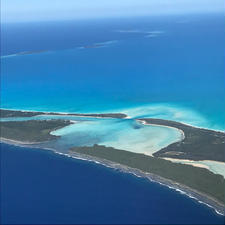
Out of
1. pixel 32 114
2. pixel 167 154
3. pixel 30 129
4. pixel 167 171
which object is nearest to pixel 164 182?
pixel 167 171

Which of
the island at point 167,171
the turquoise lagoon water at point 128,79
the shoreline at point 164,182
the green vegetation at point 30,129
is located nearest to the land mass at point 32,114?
the turquoise lagoon water at point 128,79

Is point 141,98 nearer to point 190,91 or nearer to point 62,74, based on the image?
point 190,91

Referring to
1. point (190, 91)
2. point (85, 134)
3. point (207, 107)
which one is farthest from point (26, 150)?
point (190, 91)

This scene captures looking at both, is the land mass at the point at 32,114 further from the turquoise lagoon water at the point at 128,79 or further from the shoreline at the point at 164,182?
the shoreline at the point at 164,182

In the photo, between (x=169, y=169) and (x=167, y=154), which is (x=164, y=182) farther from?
(x=167, y=154)

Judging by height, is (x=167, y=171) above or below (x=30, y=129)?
below

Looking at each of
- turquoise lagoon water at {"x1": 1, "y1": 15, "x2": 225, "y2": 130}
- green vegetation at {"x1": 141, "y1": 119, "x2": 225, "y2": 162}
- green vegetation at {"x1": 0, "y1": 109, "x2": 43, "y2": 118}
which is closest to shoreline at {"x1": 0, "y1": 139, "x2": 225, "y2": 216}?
green vegetation at {"x1": 141, "y1": 119, "x2": 225, "y2": 162}

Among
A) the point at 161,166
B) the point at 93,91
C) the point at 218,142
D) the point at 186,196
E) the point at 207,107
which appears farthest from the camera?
the point at 93,91

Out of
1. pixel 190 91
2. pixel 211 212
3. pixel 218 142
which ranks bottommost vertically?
pixel 211 212
